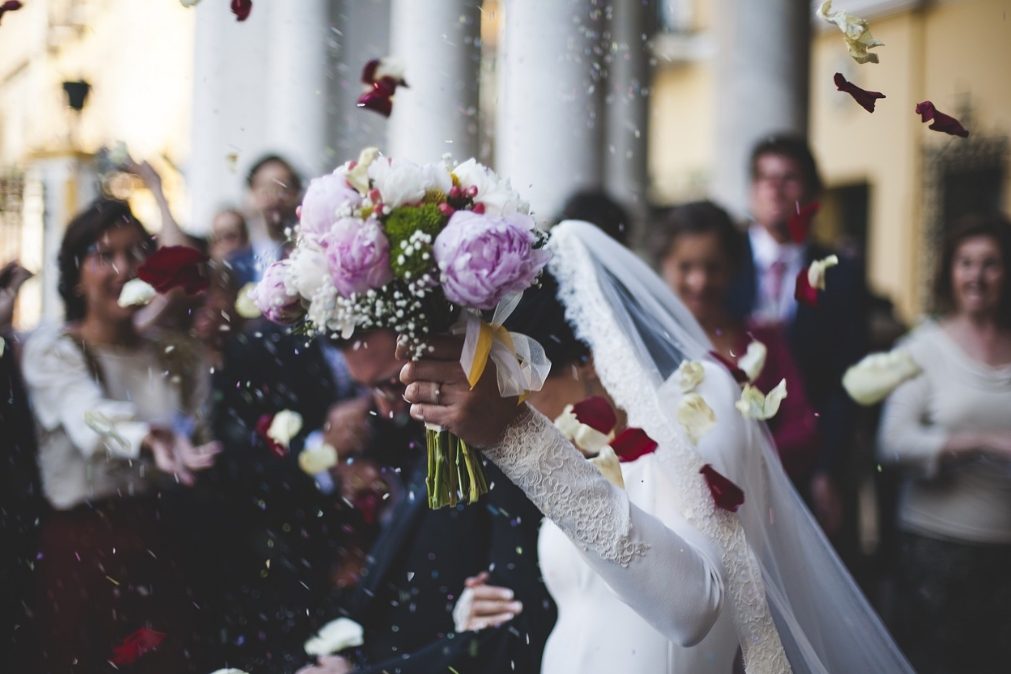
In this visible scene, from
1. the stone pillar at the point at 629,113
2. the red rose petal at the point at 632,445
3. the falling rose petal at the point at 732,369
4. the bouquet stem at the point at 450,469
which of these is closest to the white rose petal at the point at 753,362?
the falling rose petal at the point at 732,369

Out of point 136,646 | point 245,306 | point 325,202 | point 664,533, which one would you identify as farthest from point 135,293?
point 664,533

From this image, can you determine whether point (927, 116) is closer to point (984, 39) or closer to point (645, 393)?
point (645, 393)

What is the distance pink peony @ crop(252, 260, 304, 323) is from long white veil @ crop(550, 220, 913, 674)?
0.95 meters

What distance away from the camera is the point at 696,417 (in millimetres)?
2621

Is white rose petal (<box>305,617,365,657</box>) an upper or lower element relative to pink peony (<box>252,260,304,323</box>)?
lower

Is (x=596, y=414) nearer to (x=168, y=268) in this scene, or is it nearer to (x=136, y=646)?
(x=168, y=268)

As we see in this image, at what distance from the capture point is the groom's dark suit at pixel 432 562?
3.10 m

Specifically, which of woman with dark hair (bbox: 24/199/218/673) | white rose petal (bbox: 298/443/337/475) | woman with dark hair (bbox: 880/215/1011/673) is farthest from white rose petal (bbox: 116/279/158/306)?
woman with dark hair (bbox: 880/215/1011/673)

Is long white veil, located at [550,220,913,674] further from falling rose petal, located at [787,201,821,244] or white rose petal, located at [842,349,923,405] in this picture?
falling rose petal, located at [787,201,821,244]

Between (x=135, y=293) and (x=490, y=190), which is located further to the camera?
(x=135, y=293)

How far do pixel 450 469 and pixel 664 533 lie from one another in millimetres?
425

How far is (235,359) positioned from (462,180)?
243 cm

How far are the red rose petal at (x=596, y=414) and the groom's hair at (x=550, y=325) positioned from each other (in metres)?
0.16

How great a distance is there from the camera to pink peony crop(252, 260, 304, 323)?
2.05 m
